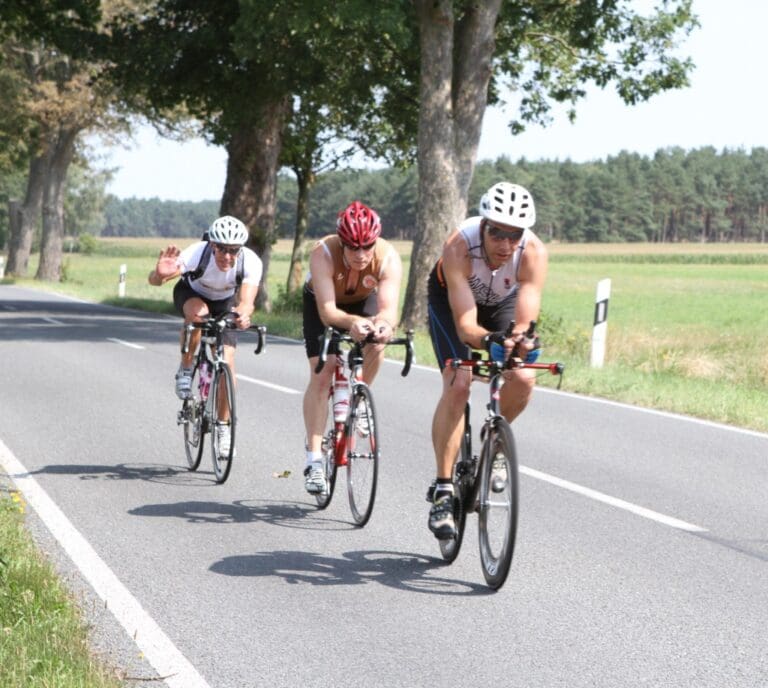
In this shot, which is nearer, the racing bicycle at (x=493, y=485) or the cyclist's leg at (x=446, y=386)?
the racing bicycle at (x=493, y=485)

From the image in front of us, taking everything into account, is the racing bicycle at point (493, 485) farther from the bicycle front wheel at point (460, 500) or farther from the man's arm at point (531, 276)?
the man's arm at point (531, 276)

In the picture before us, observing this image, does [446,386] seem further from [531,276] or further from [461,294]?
[531,276]

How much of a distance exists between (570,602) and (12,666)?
2.39 m

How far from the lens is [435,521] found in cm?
619

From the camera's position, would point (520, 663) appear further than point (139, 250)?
No

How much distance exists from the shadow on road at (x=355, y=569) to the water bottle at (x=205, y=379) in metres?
2.59

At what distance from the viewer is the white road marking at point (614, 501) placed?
733cm

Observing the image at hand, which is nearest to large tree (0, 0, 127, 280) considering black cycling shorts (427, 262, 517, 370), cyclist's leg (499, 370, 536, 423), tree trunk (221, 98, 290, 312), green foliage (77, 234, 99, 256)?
tree trunk (221, 98, 290, 312)

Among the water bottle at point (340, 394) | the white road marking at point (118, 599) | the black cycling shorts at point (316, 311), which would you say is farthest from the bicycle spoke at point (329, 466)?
the white road marking at point (118, 599)

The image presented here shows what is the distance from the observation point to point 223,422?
337 inches

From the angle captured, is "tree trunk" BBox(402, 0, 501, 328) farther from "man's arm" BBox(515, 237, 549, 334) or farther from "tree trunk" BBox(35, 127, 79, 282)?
"tree trunk" BBox(35, 127, 79, 282)

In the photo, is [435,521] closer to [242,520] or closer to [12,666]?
[242,520]

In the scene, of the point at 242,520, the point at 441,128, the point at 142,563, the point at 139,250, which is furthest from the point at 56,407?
the point at 139,250

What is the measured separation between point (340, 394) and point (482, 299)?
134 cm
